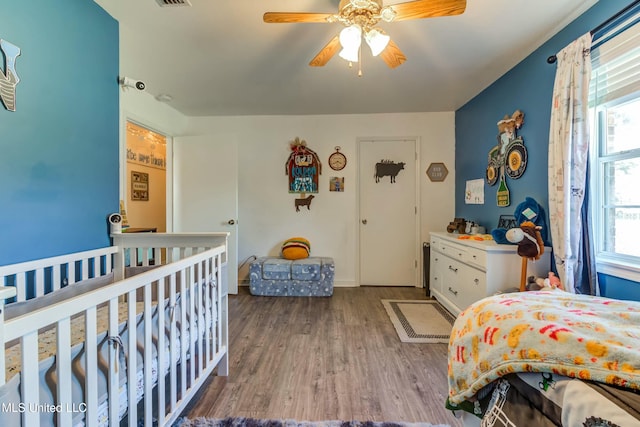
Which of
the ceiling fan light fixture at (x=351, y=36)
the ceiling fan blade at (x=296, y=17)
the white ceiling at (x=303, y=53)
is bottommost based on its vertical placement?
the ceiling fan light fixture at (x=351, y=36)

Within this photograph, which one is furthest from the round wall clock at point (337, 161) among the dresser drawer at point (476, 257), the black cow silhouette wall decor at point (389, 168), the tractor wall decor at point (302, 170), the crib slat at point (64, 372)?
the crib slat at point (64, 372)

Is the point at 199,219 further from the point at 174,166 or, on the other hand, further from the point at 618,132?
the point at 618,132

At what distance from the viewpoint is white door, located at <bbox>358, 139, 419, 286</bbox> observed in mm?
3660

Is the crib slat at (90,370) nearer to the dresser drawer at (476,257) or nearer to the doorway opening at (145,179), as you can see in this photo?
the dresser drawer at (476,257)

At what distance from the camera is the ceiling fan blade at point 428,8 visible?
1.34 metres

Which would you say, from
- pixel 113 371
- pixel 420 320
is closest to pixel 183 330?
pixel 113 371

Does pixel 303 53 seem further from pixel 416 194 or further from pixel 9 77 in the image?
pixel 416 194

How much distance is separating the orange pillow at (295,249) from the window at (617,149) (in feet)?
8.65

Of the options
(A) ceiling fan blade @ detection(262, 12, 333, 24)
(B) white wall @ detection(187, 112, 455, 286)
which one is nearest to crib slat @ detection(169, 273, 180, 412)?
(A) ceiling fan blade @ detection(262, 12, 333, 24)

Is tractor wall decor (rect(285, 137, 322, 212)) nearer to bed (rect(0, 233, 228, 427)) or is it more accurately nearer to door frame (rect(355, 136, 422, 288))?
door frame (rect(355, 136, 422, 288))

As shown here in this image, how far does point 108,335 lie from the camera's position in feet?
3.01

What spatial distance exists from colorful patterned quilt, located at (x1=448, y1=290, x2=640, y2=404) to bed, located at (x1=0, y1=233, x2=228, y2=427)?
3.79ft

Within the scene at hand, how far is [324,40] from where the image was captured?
6.58 ft

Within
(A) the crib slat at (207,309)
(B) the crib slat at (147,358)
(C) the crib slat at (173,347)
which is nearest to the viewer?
(B) the crib slat at (147,358)
